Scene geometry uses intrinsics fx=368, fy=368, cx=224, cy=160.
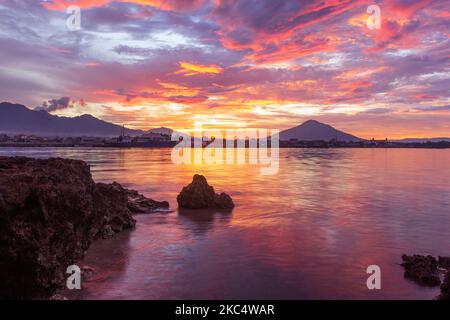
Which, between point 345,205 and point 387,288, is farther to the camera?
point 345,205

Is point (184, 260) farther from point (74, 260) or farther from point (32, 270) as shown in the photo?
point (32, 270)

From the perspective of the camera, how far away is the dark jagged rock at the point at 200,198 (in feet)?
75.6

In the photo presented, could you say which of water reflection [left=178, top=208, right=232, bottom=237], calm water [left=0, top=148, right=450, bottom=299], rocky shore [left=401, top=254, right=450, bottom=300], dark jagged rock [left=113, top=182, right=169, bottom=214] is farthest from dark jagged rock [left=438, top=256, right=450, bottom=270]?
dark jagged rock [left=113, top=182, right=169, bottom=214]

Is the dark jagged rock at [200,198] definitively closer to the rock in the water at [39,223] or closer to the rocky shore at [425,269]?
the rock in the water at [39,223]

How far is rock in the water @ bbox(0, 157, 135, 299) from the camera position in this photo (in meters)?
8.95

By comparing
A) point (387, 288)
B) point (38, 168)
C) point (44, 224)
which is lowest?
point (387, 288)

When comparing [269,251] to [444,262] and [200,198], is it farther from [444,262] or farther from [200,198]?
[200,198]

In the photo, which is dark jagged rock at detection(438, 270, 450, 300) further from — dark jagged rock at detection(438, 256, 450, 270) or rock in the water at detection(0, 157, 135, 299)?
rock in the water at detection(0, 157, 135, 299)

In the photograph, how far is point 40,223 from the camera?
9.91 meters

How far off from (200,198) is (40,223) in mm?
13571
